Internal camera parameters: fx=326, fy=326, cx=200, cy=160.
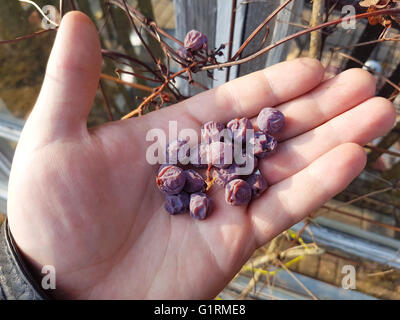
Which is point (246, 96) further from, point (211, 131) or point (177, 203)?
point (177, 203)

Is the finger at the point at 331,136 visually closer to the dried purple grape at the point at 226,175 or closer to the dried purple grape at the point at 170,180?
the dried purple grape at the point at 226,175

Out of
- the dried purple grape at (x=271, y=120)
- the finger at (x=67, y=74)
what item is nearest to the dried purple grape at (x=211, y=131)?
the dried purple grape at (x=271, y=120)

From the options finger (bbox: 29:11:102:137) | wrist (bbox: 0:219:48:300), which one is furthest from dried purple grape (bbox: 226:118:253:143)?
wrist (bbox: 0:219:48:300)

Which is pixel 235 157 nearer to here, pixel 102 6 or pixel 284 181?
pixel 284 181

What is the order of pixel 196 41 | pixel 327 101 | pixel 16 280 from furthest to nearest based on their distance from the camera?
1. pixel 327 101
2. pixel 196 41
3. pixel 16 280

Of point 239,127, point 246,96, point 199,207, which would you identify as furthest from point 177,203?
point 246,96

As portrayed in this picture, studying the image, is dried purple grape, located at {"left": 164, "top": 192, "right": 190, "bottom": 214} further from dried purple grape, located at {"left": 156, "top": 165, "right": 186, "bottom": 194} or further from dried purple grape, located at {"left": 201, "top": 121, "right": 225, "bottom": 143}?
dried purple grape, located at {"left": 201, "top": 121, "right": 225, "bottom": 143}

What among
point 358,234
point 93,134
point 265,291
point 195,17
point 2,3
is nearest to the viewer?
point 93,134
